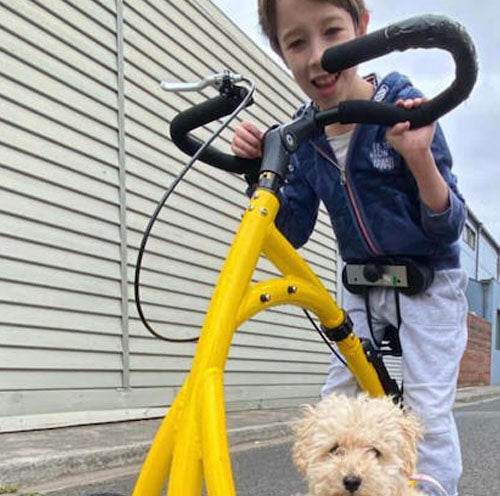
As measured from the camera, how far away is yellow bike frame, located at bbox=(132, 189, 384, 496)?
1244 millimetres

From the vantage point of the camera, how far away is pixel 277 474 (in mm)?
4746

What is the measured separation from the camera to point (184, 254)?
301 inches

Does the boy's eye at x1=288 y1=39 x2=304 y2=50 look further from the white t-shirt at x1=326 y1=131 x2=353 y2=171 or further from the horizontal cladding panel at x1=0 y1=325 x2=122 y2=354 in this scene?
the horizontal cladding panel at x1=0 y1=325 x2=122 y2=354

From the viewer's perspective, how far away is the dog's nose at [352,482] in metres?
1.84

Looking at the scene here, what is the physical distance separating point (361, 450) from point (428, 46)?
45.7 inches

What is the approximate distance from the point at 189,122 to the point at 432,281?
94 cm

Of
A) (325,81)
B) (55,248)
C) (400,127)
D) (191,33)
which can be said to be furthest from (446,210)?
(191,33)

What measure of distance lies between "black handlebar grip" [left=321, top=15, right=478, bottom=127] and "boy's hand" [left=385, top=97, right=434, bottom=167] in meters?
0.05

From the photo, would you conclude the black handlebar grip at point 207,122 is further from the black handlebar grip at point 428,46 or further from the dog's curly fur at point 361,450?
the dog's curly fur at point 361,450

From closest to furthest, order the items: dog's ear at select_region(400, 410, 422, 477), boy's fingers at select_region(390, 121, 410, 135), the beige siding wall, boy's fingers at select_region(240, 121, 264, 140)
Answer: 1. boy's fingers at select_region(390, 121, 410, 135)
2. boy's fingers at select_region(240, 121, 264, 140)
3. dog's ear at select_region(400, 410, 422, 477)
4. the beige siding wall

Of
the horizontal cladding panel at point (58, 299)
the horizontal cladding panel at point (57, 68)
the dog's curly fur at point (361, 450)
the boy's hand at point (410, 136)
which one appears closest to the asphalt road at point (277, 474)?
the horizontal cladding panel at point (58, 299)

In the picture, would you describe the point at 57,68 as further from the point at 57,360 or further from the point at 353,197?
the point at 353,197

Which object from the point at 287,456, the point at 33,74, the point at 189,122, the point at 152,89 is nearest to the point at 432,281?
the point at 189,122

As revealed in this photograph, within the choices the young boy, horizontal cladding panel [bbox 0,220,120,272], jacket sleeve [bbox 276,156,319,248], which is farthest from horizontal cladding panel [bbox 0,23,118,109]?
the young boy
